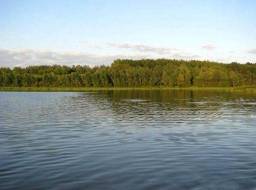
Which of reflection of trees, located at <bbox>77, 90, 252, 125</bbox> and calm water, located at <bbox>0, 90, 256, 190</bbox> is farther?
reflection of trees, located at <bbox>77, 90, 252, 125</bbox>

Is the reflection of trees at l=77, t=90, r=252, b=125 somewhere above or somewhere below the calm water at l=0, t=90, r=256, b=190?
below

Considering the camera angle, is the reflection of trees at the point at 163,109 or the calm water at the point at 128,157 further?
the reflection of trees at the point at 163,109

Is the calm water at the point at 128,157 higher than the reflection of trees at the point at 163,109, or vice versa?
the calm water at the point at 128,157

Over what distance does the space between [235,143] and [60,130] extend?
45.5 ft

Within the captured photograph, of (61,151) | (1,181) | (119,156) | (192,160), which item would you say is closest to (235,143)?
(192,160)

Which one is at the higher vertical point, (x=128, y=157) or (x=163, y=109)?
(x=128, y=157)

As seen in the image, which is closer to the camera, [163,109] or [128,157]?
[128,157]

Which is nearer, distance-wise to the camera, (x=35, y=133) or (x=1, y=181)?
(x=1, y=181)

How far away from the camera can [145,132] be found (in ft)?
98.5

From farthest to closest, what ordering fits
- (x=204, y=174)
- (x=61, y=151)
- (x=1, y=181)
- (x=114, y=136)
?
(x=114, y=136)
(x=61, y=151)
(x=204, y=174)
(x=1, y=181)

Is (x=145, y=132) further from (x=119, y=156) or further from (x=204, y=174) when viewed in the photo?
(x=204, y=174)

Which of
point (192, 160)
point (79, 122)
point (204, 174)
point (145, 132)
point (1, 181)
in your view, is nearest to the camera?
point (1, 181)

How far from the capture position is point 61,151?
2177cm

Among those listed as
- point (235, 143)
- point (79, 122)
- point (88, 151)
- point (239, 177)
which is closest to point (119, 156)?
point (88, 151)
